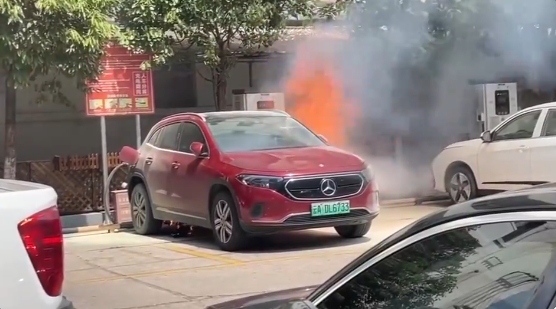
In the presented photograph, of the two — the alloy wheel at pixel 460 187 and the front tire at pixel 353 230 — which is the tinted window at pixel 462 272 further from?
the alloy wheel at pixel 460 187

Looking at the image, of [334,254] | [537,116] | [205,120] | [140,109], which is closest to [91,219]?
[140,109]

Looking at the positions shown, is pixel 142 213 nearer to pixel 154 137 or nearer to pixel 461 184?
pixel 154 137

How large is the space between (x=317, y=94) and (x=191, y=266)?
6526 millimetres

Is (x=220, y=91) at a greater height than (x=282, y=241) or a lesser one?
greater

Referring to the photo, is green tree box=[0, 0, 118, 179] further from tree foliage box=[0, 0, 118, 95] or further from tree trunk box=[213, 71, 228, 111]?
tree trunk box=[213, 71, 228, 111]

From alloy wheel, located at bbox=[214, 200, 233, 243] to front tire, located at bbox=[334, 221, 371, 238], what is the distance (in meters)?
1.28

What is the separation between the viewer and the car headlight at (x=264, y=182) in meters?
8.87

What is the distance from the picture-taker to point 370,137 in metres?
15.2

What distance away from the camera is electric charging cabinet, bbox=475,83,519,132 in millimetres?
14328

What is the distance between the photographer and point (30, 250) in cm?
328

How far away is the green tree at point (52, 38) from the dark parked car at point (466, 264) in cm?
820

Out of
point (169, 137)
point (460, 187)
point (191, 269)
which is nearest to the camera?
point (191, 269)

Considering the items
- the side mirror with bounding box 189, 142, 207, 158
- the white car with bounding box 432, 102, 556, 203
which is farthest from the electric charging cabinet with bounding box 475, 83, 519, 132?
the side mirror with bounding box 189, 142, 207, 158

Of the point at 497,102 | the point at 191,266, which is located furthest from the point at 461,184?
the point at 191,266
